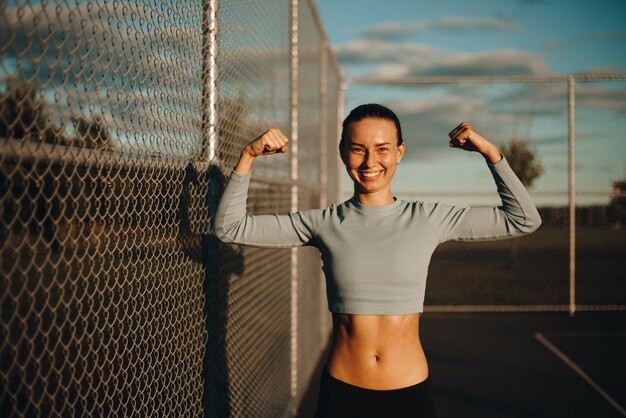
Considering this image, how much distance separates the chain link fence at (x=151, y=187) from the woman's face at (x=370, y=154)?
2.10ft

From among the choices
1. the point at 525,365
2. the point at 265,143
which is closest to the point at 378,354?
the point at 265,143

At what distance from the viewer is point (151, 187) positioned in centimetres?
202

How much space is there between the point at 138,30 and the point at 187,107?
0.53 m

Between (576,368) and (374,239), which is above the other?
(374,239)

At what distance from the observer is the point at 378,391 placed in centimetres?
224

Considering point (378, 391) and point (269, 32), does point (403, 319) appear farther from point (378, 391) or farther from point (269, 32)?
point (269, 32)

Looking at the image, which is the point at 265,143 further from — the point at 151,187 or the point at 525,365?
the point at 525,365

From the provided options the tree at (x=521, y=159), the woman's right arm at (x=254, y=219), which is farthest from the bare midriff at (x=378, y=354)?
the tree at (x=521, y=159)

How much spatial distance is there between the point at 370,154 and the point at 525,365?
16.5 ft

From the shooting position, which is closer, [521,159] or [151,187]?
[151,187]

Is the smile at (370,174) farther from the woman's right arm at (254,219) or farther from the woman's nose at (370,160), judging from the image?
the woman's right arm at (254,219)

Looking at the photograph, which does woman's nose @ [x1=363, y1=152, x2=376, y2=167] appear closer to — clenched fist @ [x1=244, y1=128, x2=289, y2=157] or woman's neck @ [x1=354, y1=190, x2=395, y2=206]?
woman's neck @ [x1=354, y1=190, x2=395, y2=206]

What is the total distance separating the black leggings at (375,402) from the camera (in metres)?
2.22

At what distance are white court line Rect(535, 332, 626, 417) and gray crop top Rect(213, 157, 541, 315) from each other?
11.0ft
